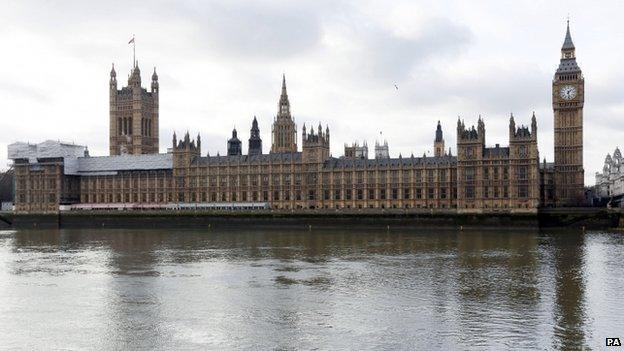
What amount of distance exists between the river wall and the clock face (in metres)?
32.8

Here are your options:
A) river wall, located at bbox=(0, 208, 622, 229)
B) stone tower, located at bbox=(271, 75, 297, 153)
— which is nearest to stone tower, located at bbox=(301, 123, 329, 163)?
river wall, located at bbox=(0, 208, 622, 229)

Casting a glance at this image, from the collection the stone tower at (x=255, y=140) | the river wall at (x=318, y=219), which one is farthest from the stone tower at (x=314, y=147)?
the stone tower at (x=255, y=140)

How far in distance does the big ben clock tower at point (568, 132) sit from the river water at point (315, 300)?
2771 inches

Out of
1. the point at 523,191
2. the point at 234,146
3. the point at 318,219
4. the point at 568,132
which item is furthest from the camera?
the point at 234,146

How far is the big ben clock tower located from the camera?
134625 millimetres

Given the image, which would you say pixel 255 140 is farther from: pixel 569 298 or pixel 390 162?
pixel 569 298

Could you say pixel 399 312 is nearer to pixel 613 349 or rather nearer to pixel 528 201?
pixel 613 349

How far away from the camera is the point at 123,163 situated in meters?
162

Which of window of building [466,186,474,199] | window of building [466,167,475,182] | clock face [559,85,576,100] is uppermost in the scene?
clock face [559,85,576,100]

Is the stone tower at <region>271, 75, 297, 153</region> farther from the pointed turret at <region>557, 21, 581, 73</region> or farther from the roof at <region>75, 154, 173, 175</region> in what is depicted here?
the pointed turret at <region>557, 21, 581, 73</region>

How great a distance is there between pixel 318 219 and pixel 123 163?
60.7 m

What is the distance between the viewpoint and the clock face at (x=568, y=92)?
136 m

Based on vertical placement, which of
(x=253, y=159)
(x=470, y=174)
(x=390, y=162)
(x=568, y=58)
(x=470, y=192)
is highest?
(x=568, y=58)

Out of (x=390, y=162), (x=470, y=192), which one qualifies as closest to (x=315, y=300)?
(x=470, y=192)
